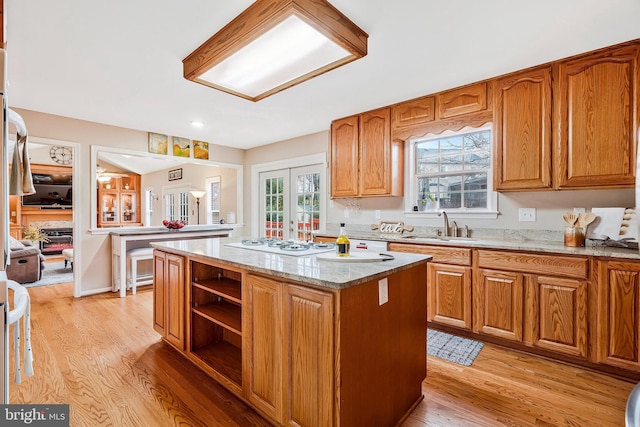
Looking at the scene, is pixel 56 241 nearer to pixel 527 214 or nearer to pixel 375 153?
pixel 375 153

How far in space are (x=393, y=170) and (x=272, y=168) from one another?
2467 millimetres

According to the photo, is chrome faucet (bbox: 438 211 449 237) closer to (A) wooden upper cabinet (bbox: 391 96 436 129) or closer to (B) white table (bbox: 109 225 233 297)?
(A) wooden upper cabinet (bbox: 391 96 436 129)

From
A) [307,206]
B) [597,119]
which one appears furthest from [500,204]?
[307,206]

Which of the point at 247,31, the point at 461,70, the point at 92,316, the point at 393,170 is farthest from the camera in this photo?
the point at 393,170

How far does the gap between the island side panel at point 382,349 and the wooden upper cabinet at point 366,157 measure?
195 centimetres

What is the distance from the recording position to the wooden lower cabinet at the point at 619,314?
2.06 metres

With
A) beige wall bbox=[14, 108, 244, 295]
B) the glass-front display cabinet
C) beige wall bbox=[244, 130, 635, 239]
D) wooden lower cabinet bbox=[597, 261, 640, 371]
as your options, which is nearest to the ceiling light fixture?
beige wall bbox=[244, 130, 635, 239]

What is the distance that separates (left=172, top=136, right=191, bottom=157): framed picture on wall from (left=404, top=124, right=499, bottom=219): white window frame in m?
3.47

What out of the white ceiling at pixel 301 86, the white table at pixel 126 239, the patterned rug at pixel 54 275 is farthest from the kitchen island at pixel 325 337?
the patterned rug at pixel 54 275

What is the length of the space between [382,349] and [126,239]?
159 inches

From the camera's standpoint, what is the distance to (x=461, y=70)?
8.77ft

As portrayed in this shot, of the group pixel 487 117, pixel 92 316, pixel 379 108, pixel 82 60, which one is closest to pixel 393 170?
pixel 379 108

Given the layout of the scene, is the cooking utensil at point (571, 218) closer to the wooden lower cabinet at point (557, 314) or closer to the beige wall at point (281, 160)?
the beige wall at point (281, 160)

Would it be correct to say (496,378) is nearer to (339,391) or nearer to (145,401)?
(339,391)
